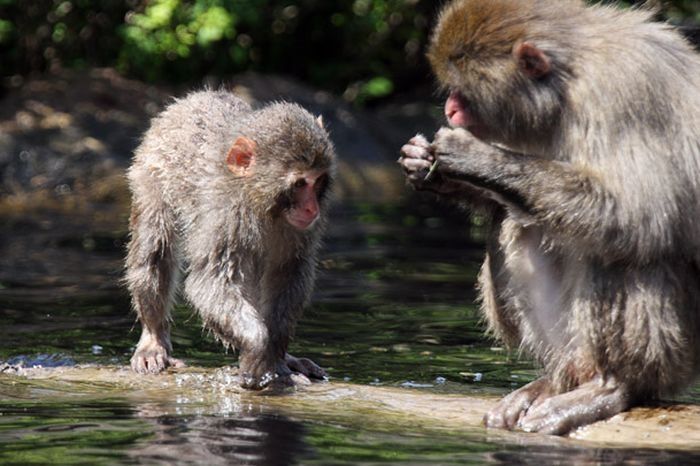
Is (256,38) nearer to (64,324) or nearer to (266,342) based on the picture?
(64,324)

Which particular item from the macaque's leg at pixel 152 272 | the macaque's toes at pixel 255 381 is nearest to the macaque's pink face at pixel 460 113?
the macaque's toes at pixel 255 381

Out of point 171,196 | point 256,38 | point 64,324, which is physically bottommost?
point 64,324

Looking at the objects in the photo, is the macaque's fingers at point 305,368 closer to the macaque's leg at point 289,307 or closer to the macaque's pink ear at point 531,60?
the macaque's leg at point 289,307

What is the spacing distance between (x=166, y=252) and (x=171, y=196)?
321 millimetres

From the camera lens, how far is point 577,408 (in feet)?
21.1

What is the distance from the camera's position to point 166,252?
818cm

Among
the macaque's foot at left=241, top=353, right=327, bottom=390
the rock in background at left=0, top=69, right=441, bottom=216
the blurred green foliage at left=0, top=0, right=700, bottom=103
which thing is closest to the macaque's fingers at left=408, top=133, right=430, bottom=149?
the macaque's foot at left=241, top=353, right=327, bottom=390

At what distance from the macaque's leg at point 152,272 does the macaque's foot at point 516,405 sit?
2.18 meters

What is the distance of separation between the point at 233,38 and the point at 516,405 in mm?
13939

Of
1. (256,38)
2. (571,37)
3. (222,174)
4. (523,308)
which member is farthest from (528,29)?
(256,38)

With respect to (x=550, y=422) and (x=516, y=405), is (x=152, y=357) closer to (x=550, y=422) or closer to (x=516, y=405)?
(x=516, y=405)

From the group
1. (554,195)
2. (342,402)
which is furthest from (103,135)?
(554,195)

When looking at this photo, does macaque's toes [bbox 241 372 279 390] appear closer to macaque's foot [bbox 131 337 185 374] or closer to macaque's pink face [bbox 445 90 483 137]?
macaque's foot [bbox 131 337 185 374]

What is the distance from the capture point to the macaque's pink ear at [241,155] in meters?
7.67
